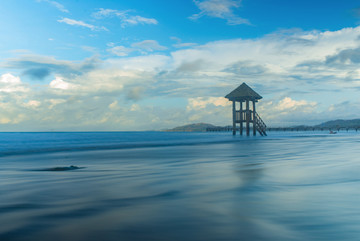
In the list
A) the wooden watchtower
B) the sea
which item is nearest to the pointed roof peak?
the wooden watchtower

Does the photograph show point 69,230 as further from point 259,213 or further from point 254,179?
point 254,179

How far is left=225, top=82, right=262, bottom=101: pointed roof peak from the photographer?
49.1 metres

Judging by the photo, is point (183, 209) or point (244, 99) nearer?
point (183, 209)

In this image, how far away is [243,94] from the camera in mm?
49281

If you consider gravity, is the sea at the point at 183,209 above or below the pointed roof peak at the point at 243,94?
below

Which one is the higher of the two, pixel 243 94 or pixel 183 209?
pixel 243 94

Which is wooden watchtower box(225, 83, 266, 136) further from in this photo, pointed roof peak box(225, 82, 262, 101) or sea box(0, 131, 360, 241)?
sea box(0, 131, 360, 241)

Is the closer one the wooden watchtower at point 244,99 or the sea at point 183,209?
the sea at point 183,209

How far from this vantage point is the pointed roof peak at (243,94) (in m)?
49.1

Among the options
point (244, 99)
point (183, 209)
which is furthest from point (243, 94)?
point (183, 209)

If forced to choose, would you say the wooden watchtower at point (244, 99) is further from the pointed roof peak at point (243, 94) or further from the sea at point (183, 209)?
the sea at point (183, 209)

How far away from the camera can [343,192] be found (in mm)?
6508

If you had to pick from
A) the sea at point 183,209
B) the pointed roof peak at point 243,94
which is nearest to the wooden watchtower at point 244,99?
the pointed roof peak at point 243,94

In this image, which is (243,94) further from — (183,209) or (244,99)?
(183,209)
